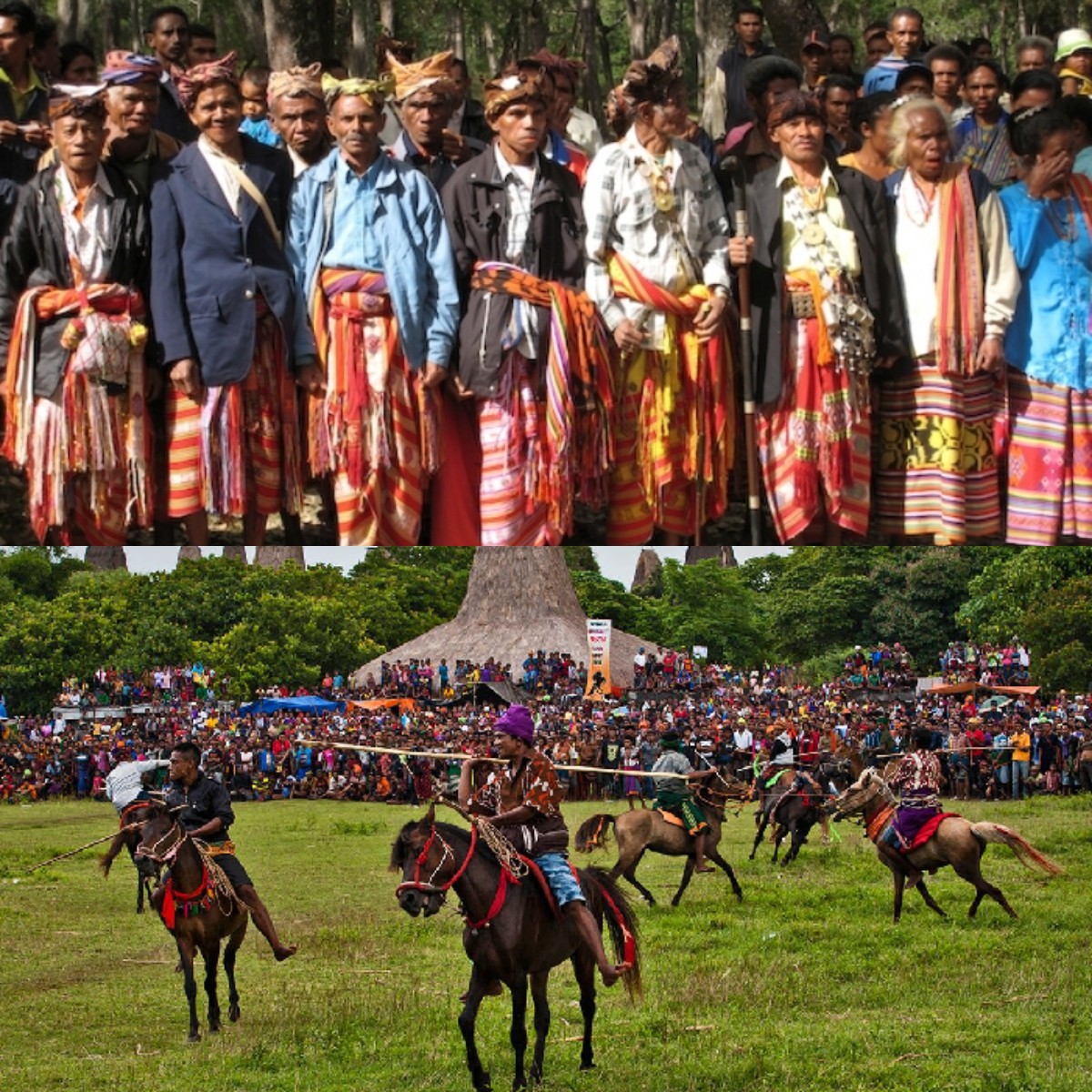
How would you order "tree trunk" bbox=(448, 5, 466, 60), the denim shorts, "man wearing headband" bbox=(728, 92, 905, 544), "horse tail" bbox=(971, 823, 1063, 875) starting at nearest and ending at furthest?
the denim shorts, "man wearing headband" bbox=(728, 92, 905, 544), "horse tail" bbox=(971, 823, 1063, 875), "tree trunk" bbox=(448, 5, 466, 60)

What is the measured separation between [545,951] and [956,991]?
6.80 ft

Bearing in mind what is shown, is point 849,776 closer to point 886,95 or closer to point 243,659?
point 243,659

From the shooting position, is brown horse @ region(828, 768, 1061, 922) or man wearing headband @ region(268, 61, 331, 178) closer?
man wearing headband @ region(268, 61, 331, 178)

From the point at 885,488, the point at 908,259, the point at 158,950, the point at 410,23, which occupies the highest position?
the point at 410,23

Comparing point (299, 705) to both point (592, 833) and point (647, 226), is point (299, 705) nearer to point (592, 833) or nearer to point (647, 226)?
point (592, 833)

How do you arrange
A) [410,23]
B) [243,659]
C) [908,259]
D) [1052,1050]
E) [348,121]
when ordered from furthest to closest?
[410,23], [243,659], [908,259], [348,121], [1052,1050]

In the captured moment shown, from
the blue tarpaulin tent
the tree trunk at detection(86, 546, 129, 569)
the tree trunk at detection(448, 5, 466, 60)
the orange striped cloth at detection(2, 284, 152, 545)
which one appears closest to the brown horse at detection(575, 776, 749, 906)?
the blue tarpaulin tent

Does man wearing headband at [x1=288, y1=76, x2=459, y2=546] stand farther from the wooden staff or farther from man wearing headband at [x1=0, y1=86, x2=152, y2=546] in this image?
the wooden staff

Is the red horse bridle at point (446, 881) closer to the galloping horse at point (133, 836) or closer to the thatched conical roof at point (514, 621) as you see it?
the galloping horse at point (133, 836)

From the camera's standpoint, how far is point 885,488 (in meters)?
9.18

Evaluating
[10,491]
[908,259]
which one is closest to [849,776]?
[908,259]

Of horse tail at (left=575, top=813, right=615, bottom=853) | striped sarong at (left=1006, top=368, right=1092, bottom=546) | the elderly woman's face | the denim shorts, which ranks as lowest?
horse tail at (left=575, top=813, right=615, bottom=853)

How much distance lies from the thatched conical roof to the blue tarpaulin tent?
20 centimetres

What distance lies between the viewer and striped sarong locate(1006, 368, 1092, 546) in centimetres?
909
